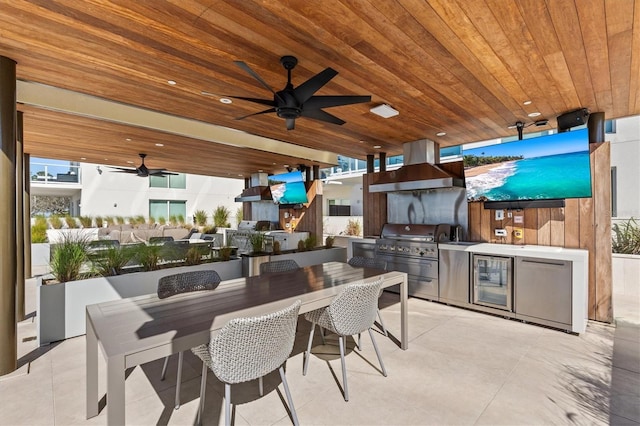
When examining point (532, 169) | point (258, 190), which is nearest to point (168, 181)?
point (258, 190)

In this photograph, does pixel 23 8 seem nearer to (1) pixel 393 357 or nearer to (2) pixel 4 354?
(2) pixel 4 354

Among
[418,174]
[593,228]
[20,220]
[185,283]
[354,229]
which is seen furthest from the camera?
[354,229]

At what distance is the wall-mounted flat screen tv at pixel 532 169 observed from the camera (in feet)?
11.8

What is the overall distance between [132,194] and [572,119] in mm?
14215

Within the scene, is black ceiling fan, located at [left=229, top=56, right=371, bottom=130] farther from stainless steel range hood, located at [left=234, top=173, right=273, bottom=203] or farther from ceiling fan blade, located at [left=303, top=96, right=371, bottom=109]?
stainless steel range hood, located at [left=234, top=173, right=273, bottom=203]

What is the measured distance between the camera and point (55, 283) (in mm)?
3256

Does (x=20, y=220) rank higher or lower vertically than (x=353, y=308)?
higher

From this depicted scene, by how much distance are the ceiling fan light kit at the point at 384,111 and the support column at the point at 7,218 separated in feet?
11.5

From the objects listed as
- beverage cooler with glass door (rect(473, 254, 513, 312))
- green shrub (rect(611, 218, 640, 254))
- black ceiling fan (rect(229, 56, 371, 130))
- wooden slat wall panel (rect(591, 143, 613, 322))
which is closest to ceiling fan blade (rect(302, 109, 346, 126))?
black ceiling fan (rect(229, 56, 371, 130))

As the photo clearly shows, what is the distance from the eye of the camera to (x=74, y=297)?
328cm

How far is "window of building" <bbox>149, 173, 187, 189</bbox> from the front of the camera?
13.2 m

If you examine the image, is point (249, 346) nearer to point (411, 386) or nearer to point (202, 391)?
point (202, 391)

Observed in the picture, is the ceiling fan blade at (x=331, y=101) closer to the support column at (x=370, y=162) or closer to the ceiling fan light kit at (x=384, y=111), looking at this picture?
the ceiling fan light kit at (x=384, y=111)

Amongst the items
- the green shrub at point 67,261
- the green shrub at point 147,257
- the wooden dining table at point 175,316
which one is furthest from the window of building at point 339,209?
the green shrub at point 67,261
